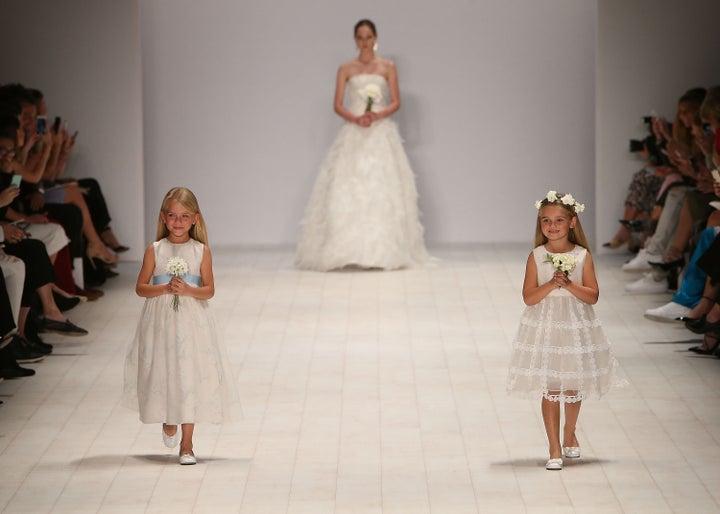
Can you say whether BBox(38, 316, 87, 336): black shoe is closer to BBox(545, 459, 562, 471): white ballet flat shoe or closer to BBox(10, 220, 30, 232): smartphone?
BBox(10, 220, 30, 232): smartphone

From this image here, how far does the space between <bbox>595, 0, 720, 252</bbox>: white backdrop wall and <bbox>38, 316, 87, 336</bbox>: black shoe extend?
4483 mm

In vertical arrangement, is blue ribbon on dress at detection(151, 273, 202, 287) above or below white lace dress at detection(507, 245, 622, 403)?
above

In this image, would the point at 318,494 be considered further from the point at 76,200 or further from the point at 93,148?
the point at 93,148

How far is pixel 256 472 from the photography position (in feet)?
15.9

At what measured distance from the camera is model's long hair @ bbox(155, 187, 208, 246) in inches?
191

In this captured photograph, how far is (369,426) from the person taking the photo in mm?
5504

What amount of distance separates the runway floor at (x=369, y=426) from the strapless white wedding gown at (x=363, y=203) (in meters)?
1.38

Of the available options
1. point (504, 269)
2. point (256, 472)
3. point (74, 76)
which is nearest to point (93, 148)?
point (74, 76)

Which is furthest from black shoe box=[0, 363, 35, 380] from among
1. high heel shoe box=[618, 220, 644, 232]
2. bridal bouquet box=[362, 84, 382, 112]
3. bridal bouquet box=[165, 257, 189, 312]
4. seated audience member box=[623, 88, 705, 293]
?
high heel shoe box=[618, 220, 644, 232]

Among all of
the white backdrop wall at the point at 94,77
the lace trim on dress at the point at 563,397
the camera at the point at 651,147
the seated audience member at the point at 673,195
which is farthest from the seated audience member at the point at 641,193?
the lace trim on dress at the point at 563,397

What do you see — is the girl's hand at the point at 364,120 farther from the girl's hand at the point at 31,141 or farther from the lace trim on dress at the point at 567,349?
the lace trim on dress at the point at 567,349

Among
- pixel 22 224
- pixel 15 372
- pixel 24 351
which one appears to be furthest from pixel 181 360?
pixel 22 224

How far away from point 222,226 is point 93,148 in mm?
1308

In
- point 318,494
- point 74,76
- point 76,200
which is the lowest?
point 318,494
